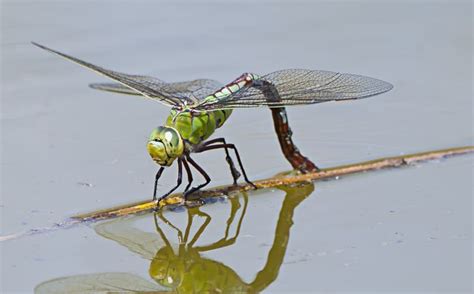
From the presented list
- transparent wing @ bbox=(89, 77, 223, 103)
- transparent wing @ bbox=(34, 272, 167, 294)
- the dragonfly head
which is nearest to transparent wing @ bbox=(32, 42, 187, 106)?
transparent wing @ bbox=(89, 77, 223, 103)

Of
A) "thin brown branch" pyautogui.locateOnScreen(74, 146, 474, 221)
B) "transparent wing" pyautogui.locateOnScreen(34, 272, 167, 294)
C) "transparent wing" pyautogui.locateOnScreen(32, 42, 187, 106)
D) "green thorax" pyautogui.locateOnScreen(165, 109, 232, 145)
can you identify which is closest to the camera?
"transparent wing" pyautogui.locateOnScreen(34, 272, 167, 294)

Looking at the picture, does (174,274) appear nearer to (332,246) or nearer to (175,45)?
(332,246)

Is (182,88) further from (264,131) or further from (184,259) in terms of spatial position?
(184,259)

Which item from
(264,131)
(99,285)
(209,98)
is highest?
(209,98)

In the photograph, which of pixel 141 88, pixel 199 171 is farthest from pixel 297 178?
pixel 141 88

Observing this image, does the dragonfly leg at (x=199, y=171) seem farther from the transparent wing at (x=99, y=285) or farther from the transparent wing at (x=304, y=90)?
the transparent wing at (x=99, y=285)

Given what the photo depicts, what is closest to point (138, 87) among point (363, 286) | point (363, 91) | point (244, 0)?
point (363, 91)

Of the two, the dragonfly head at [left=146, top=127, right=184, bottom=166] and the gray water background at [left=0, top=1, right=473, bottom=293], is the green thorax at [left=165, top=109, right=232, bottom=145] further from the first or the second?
the gray water background at [left=0, top=1, right=473, bottom=293]
